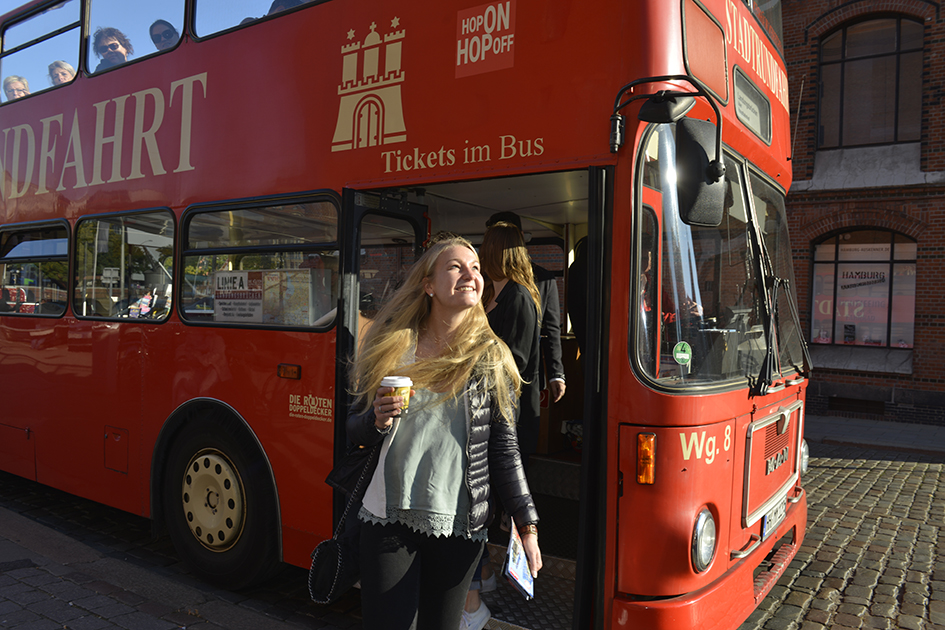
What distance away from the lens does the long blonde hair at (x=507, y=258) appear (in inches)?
154

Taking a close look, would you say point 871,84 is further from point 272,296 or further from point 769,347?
point 272,296

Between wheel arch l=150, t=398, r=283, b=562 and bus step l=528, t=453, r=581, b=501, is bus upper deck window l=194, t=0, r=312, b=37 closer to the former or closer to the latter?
wheel arch l=150, t=398, r=283, b=562

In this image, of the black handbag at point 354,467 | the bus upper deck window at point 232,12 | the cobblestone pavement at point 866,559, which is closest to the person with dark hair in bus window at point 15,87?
the bus upper deck window at point 232,12

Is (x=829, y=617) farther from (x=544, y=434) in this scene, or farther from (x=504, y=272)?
(x=504, y=272)

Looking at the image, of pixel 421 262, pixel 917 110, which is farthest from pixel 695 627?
pixel 917 110

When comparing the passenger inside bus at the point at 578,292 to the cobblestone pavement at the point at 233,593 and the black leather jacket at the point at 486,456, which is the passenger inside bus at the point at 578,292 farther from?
the cobblestone pavement at the point at 233,593

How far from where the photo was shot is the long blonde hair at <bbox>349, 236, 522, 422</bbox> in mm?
2486

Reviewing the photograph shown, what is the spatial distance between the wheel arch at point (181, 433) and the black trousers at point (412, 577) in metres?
1.84

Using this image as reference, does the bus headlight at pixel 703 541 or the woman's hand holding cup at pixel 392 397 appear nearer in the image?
the woman's hand holding cup at pixel 392 397

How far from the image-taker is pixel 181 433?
4.61 m

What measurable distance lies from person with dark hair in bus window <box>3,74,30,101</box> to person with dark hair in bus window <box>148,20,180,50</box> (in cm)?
206

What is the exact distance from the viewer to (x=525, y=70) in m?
3.24

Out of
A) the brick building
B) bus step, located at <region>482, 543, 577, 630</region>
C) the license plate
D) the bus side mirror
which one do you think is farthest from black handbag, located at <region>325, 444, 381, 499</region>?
the brick building

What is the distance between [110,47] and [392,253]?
117 inches
